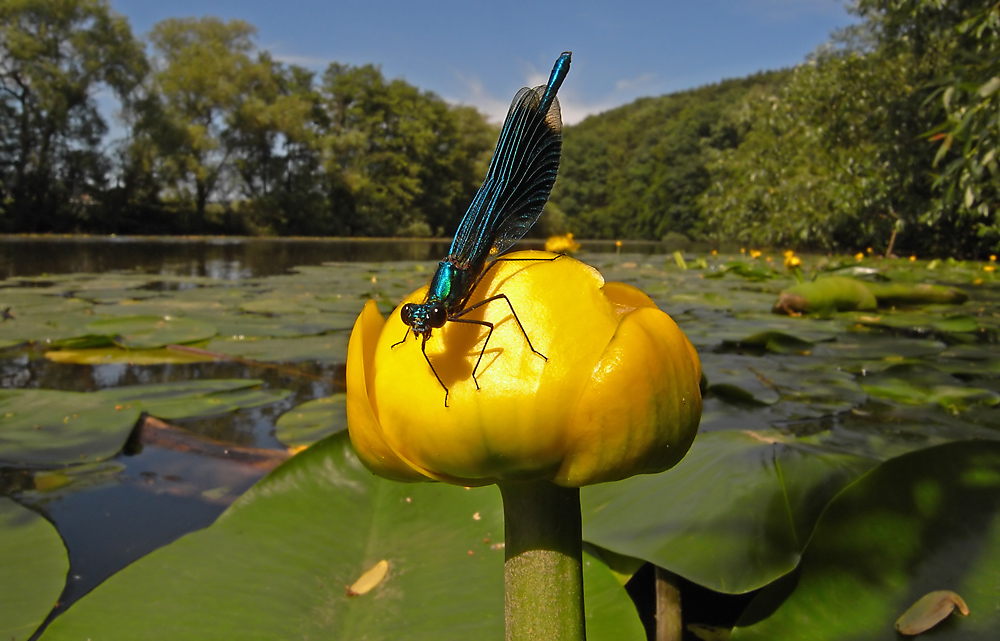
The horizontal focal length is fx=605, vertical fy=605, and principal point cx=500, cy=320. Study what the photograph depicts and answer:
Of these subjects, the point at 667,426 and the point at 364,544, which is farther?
the point at 364,544

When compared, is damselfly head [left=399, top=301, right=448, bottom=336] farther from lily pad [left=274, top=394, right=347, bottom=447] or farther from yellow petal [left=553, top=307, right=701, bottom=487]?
lily pad [left=274, top=394, right=347, bottom=447]

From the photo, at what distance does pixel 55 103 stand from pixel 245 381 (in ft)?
62.8

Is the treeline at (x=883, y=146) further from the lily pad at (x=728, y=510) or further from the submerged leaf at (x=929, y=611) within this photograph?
the submerged leaf at (x=929, y=611)

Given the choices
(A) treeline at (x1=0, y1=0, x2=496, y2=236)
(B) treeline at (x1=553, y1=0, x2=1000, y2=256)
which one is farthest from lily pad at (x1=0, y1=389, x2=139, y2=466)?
(A) treeline at (x1=0, y1=0, x2=496, y2=236)

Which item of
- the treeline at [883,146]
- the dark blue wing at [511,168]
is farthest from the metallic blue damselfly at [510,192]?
the treeline at [883,146]

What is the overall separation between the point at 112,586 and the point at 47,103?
2016 cm

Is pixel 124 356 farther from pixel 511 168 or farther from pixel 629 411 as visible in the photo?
pixel 629 411

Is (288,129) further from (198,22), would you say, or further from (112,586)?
(112,586)

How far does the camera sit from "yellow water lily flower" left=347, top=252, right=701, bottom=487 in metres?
0.31

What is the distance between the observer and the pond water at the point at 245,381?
39.4 inches

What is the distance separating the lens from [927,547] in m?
0.50

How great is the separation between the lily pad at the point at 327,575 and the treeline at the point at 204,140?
61.8 feet

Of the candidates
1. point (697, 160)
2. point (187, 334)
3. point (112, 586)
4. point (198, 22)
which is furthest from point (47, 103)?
point (697, 160)

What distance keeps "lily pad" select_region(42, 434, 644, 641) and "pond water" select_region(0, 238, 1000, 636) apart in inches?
9.6
